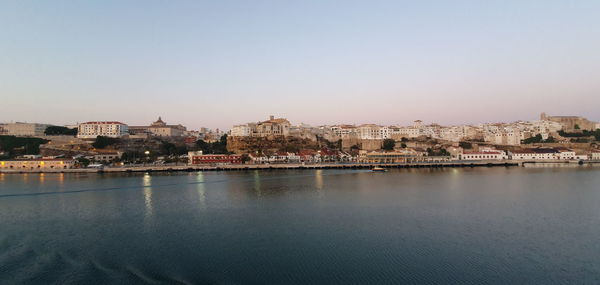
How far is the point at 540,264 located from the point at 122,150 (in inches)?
1686

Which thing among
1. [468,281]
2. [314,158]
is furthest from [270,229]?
[314,158]

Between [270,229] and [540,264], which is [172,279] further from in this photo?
[540,264]

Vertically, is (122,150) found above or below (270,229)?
above

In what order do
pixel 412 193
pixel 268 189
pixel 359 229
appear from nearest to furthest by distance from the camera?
pixel 359 229 < pixel 412 193 < pixel 268 189

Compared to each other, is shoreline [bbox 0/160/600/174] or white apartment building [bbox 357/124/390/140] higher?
white apartment building [bbox 357/124/390/140]

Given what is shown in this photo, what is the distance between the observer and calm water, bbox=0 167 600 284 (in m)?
6.66

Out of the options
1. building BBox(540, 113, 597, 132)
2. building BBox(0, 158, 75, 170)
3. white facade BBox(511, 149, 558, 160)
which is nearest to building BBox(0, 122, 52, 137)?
building BBox(0, 158, 75, 170)

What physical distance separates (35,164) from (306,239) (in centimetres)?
3544

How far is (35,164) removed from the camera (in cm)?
3378

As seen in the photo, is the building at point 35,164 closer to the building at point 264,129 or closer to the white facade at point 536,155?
the building at point 264,129

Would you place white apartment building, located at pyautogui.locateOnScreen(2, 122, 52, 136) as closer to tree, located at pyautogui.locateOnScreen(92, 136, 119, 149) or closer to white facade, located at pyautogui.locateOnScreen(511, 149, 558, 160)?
tree, located at pyautogui.locateOnScreen(92, 136, 119, 149)

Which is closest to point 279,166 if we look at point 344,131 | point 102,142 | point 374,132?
point 374,132

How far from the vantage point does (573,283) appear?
617cm

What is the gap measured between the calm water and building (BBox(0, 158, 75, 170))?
68.7ft
